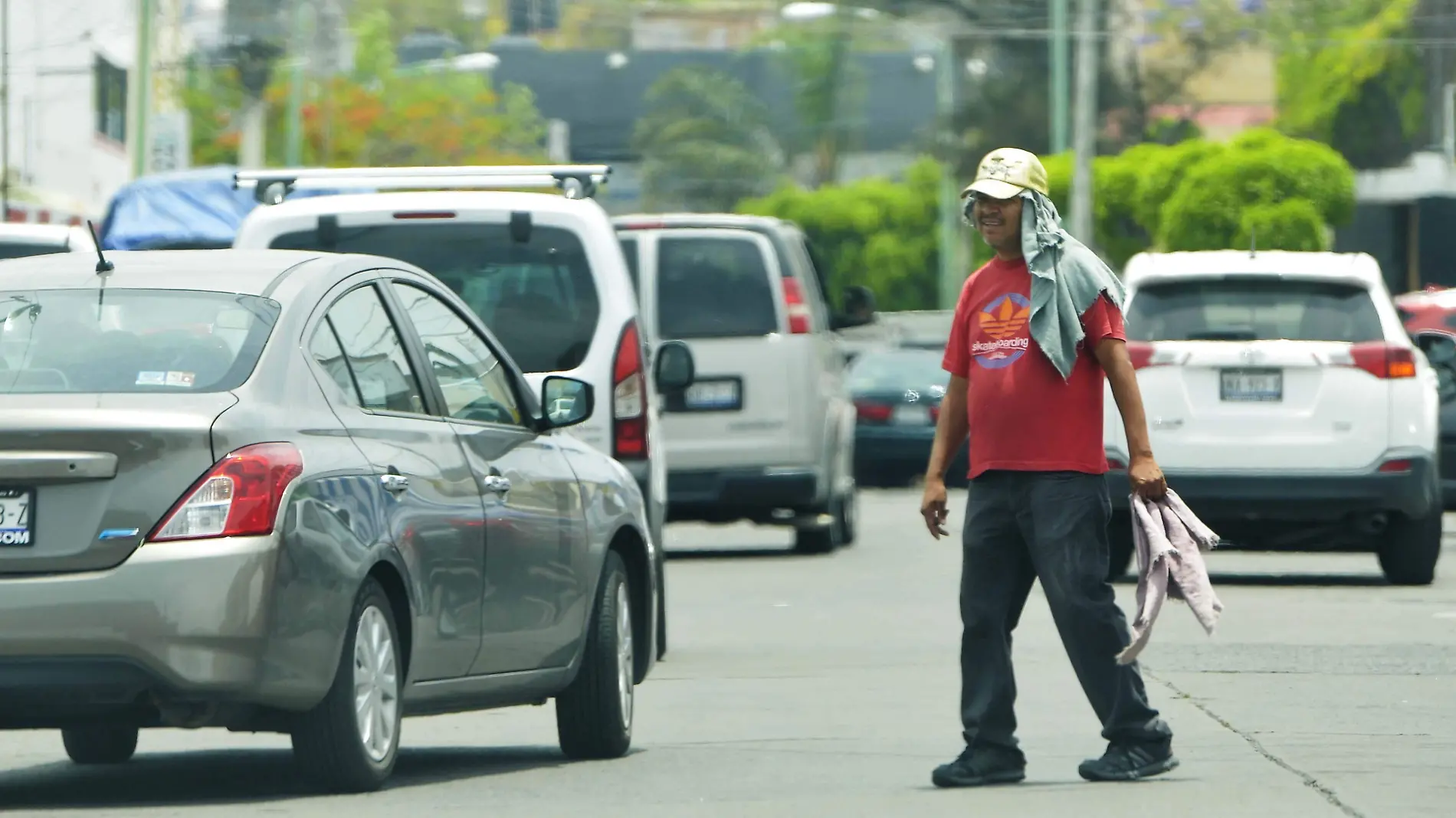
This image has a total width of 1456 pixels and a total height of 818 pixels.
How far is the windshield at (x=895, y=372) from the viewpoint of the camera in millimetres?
29672

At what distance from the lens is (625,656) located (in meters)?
9.30

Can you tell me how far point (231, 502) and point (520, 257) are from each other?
182 inches

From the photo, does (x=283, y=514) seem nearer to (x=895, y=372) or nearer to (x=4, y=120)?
(x=895, y=372)

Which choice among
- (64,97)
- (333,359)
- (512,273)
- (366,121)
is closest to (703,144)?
(366,121)

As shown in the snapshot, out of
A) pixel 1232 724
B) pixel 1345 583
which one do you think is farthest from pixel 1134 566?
pixel 1232 724

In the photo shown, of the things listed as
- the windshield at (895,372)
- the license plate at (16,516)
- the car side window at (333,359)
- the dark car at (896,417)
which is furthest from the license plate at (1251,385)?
the windshield at (895,372)

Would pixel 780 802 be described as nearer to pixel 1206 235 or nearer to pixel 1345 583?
pixel 1345 583

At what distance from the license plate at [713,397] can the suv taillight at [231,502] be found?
37.6ft

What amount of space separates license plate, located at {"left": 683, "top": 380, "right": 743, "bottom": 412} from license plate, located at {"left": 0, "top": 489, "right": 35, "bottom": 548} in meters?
11.5

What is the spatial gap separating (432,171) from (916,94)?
4561 inches

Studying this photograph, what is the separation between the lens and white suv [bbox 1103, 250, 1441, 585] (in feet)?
50.8

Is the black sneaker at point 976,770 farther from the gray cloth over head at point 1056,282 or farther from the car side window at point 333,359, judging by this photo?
the car side window at point 333,359

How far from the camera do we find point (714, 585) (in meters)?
16.8

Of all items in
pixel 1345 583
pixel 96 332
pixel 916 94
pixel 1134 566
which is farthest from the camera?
pixel 916 94
